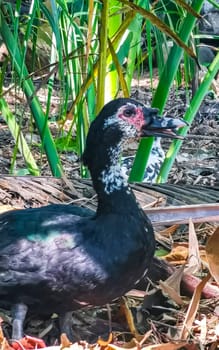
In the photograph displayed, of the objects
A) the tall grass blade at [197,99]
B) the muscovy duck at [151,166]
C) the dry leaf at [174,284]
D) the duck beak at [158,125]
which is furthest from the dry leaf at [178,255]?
the muscovy duck at [151,166]

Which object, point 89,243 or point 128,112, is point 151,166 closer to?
point 128,112

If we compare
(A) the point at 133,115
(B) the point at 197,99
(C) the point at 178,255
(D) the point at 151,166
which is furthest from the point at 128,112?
(D) the point at 151,166

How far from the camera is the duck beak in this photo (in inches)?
85.6

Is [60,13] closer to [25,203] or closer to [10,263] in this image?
[25,203]

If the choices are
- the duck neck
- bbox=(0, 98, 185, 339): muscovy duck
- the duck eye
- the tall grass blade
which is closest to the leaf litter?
bbox=(0, 98, 185, 339): muscovy duck

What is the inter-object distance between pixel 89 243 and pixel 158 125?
362mm

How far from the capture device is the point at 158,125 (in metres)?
2.19

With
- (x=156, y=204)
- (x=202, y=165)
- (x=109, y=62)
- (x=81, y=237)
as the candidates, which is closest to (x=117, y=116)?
(x=81, y=237)

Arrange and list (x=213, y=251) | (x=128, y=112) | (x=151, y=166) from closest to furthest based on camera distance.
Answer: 1. (x=213, y=251)
2. (x=128, y=112)
3. (x=151, y=166)

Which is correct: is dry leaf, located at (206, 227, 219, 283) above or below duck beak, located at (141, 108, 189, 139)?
below

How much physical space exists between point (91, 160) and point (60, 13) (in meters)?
0.66

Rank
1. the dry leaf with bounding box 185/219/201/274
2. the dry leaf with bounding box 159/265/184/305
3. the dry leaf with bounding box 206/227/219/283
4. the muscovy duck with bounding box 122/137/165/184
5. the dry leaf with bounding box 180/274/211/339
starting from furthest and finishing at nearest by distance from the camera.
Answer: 1. the muscovy duck with bounding box 122/137/165/184
2. the dry leaf with bounding box 185/219/201/274
3. the dry leaf with bounding box 159/265/184/305
4. the dry leaf with bounding box 180/274/211/339
5. the dry leaf with bounding box 206/227/219/283

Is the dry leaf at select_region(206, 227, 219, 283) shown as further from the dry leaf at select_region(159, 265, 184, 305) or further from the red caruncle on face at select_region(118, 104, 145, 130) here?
the red caruncle on face at select_region(118, 104, 145, 130)

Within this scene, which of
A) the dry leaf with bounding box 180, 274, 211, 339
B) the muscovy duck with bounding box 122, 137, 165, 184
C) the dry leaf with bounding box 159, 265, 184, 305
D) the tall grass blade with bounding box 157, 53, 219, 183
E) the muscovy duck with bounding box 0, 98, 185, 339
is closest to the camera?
the dry leaf with bounding box 180, 274, 211, 339
